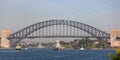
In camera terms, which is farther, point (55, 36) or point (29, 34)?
point (29, 34)

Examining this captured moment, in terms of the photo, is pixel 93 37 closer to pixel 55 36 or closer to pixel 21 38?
pixel 55 36

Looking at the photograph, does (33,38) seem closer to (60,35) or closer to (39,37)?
(39,37)

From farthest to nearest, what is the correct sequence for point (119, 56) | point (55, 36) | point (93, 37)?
1. point (93, 37)
2. point (55, 36)
3. point (119, 56)

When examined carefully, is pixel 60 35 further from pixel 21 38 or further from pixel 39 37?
pixel 21 38

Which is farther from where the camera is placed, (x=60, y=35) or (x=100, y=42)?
(x=100, y=42)

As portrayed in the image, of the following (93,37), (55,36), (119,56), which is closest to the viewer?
(119,56)

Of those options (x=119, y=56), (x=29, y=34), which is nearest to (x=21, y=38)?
(x=29, y=34)

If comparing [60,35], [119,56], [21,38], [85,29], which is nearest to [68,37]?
[60,35]
